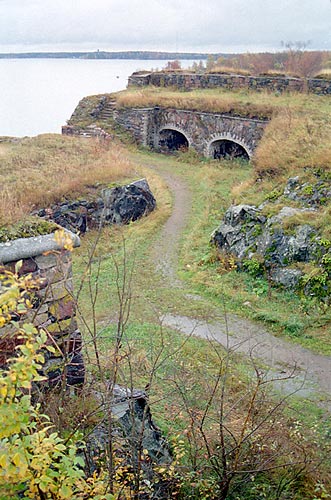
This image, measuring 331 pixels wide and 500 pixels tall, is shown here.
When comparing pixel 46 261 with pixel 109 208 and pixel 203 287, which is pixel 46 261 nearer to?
pixel 203 287

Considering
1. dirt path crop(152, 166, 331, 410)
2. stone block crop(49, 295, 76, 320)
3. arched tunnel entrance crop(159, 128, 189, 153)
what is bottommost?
dirt path crop(152, 166, 331, 410)

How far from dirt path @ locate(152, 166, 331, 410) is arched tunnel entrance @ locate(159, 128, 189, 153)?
12.3 meters

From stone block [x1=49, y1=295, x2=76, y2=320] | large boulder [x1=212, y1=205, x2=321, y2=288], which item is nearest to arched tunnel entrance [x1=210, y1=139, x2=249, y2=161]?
large boulder [x1=212, y1=205, x2=321, y2=288]

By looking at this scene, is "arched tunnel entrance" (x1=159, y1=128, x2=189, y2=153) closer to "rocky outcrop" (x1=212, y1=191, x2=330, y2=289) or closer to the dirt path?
"rocky outcrop" (x1=212, y1=191, x2=330, y2=289)

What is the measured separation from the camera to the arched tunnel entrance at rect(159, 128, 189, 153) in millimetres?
23203

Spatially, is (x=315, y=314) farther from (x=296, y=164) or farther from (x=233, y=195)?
(x=233, y=195)

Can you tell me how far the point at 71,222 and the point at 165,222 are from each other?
260 cm

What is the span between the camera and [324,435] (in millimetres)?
5797

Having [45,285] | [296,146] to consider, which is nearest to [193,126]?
[296,146]

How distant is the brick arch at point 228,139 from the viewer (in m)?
19.6

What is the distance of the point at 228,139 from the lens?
2047cm

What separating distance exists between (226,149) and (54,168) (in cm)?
918

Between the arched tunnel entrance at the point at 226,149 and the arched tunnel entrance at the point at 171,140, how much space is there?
2092 mm

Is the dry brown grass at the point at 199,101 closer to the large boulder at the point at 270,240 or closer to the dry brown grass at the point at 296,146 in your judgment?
the dry brown grass at the point at 296,146
